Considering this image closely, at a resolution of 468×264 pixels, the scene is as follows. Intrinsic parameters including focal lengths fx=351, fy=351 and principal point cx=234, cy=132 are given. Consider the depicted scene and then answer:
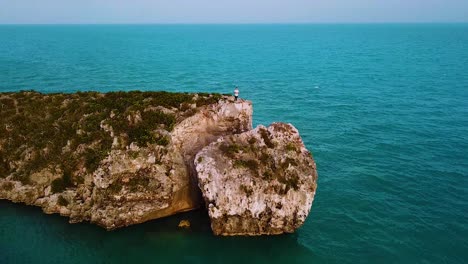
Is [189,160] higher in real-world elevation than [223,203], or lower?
higher

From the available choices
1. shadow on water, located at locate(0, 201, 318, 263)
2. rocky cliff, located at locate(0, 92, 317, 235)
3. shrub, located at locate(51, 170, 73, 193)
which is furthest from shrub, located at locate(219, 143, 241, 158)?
shrub, located at locate(51, 170, 73, 193)

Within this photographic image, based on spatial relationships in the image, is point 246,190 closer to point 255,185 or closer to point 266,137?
point 255,185

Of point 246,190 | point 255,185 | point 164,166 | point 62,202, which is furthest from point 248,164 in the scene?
point 62,202

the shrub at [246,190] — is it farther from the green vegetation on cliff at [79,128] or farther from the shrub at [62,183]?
the shrub at [62,183]

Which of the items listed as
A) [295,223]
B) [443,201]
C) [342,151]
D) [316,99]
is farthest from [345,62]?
[295,223]

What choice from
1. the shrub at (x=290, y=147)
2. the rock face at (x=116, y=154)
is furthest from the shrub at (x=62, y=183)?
the shrub at (x=290, y=147)

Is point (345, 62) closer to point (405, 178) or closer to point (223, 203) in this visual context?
point (405, 178)

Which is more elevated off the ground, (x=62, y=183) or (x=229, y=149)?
(x=229, y=149)
